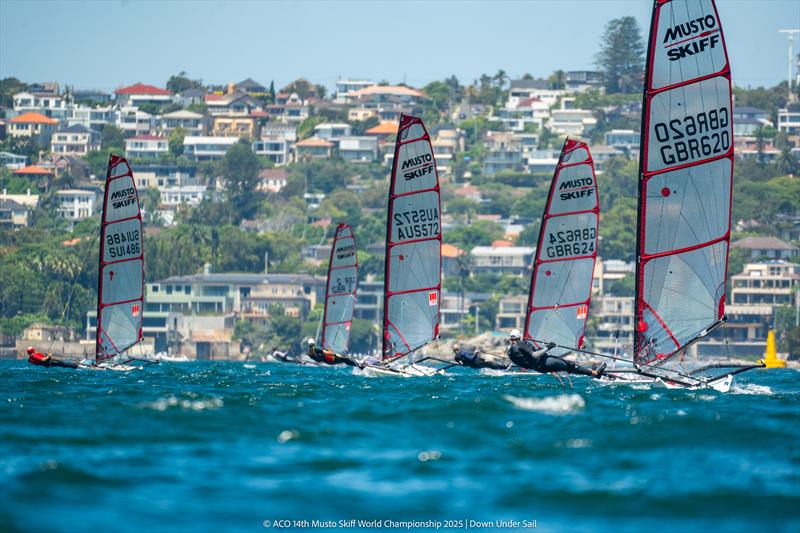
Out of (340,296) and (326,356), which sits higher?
(340,296)

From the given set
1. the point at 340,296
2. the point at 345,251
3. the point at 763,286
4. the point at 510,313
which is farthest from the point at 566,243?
the point at 763,286

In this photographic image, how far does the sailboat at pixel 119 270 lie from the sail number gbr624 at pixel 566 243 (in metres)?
17.6

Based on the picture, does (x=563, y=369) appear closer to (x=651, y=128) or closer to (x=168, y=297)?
(x=651, y=128)

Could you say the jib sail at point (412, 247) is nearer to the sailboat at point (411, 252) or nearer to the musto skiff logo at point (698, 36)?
the sailboat at point (411, 252)

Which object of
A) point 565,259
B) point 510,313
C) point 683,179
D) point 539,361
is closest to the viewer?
point 539,361

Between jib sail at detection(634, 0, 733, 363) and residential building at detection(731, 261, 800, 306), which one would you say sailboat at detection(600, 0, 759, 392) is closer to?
jib sail at detection(634, 0, 733, 363)

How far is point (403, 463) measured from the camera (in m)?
28.6

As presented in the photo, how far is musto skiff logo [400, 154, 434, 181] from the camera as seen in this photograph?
59750 mm

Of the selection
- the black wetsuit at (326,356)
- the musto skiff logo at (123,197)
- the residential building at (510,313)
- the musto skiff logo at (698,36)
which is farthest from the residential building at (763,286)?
the musto skiff logo at (698,36)

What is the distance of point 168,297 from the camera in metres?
186

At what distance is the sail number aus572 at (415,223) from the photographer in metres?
60.0

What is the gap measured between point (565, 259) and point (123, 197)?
19.3 meters

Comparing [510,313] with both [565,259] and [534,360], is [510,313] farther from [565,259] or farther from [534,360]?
[534,360]

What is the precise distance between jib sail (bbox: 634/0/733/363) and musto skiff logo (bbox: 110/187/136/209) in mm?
26889
